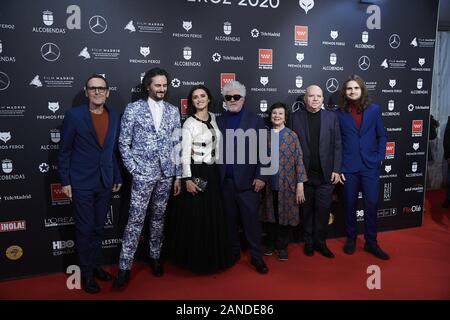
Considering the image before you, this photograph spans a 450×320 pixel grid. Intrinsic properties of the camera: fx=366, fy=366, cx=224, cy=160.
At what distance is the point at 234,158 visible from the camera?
3.11 meters

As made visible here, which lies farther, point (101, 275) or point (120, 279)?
point (101, 275)

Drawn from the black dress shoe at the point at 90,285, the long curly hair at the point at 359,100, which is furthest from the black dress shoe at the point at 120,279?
the long curly hair at the point at 359,100

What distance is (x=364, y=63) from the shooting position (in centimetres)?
399

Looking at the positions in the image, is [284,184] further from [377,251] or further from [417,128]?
[417,128]

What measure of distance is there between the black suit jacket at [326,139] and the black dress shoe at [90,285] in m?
2.09

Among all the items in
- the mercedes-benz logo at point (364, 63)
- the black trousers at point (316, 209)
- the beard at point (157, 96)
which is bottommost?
the black trousers at point (316, 209)

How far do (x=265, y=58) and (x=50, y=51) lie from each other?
1960 millimetres

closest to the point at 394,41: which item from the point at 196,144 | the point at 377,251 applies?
the point at 377,251

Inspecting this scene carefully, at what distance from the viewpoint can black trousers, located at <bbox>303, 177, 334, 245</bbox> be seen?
3490 millimetres

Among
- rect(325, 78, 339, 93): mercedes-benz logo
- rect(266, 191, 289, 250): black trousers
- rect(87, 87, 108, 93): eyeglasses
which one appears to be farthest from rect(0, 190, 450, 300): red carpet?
rect(325, 78, 339, 93): mercedes-benz logo

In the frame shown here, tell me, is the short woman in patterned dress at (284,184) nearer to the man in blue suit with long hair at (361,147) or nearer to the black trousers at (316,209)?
the black trousers at (316,209)

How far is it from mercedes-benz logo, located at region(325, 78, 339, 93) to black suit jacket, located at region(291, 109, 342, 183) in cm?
56

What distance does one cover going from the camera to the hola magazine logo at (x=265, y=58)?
143 inches

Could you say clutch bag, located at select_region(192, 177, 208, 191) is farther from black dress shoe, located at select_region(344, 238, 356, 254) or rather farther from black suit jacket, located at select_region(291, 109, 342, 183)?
black dress shoe, located at select_region(344, 238, 356, 254)
